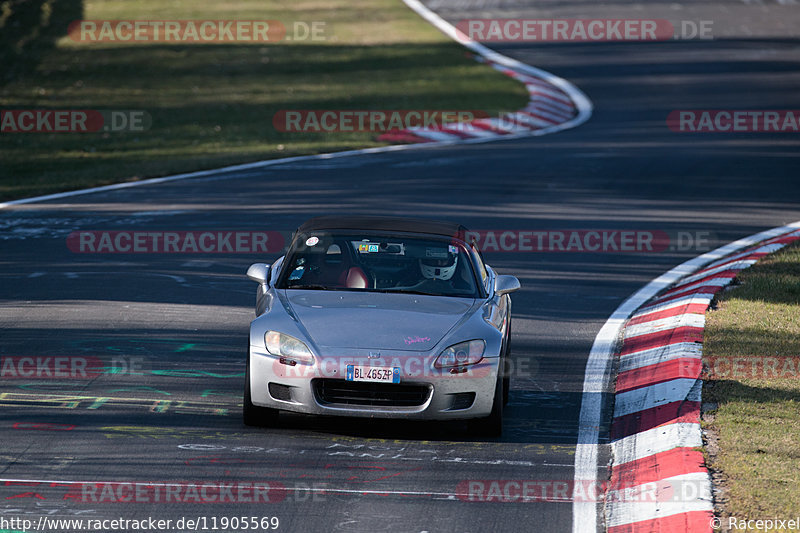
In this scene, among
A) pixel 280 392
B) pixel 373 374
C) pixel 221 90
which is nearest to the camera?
pixel 373 374

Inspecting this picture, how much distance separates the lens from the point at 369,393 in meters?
7.55

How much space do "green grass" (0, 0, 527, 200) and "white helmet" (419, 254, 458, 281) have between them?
36.6ft

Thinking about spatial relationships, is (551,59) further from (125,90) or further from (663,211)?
(663,211)

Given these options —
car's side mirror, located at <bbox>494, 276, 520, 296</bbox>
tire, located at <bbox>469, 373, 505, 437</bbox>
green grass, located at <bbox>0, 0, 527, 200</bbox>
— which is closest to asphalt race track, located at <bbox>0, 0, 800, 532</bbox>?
tire, located at <bbox>469, 373, 505, 437</bbox>

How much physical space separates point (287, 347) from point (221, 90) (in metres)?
21.5

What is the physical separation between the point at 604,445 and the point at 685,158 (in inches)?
587

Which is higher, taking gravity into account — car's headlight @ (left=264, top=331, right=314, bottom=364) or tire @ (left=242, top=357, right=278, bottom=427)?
car's headlight @ (left=264, top=331, right=314, bottom=364)

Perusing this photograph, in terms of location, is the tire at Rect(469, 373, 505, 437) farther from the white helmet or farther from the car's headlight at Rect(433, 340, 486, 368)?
the white helmet

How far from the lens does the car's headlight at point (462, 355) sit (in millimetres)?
7637

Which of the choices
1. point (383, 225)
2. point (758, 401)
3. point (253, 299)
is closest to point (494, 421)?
point (758, 401)

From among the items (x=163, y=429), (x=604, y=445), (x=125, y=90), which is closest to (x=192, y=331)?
(x=163, y=429)

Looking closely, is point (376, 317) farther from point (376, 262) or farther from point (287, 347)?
point (376, 262)

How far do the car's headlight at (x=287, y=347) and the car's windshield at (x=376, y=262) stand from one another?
2.97 feet

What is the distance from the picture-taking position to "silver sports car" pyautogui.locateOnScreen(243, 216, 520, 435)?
7547mm
